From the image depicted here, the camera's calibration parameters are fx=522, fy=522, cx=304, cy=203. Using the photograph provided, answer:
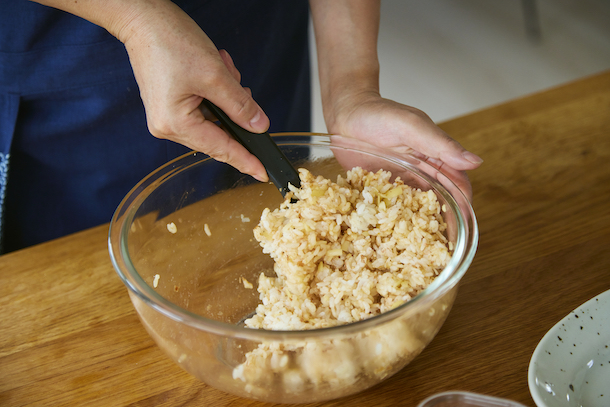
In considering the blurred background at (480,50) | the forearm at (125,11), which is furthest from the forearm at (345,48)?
the blurred background at (480,50)

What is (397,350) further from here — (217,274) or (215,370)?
(217,274)

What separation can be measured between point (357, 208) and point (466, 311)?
23cm

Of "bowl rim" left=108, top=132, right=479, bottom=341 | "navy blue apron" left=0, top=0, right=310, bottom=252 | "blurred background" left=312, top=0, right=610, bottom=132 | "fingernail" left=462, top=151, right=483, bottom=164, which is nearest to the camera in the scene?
"bowl rim" left=108, top=132, right=479, bottom=341

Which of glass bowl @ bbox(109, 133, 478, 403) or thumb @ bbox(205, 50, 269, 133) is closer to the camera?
glass bowl @ bbox(109, 133, 478, 403)

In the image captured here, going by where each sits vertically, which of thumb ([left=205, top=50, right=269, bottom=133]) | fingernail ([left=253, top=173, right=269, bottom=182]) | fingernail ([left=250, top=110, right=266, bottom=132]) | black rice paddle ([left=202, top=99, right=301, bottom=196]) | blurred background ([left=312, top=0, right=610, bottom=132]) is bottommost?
blurred background ([left=312, top=0, right=610, bottom=132])

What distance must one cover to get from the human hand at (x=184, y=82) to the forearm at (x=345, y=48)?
32 cm

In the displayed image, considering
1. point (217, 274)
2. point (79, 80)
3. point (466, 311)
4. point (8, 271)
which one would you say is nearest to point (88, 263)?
point (8, 271)

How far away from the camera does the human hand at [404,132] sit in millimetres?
819

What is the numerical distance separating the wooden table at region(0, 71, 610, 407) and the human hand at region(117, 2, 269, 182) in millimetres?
Answer: 299

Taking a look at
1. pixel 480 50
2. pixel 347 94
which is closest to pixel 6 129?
pixel 347 94

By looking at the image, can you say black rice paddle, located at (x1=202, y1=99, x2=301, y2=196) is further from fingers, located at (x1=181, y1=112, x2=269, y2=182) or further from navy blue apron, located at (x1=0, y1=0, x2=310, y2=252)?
navy blue apron, located at (x1=0, y1=0, x2=310, y2=252)

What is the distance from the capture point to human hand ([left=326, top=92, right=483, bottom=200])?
819 millimetres

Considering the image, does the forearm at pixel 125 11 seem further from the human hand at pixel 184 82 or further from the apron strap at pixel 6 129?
the apron strap at pixel 6 129

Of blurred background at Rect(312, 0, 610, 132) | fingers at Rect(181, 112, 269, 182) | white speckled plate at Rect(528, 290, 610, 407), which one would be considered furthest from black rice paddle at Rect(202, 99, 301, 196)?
blurred background at Rect(312, 0, 610, 132)
